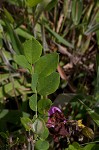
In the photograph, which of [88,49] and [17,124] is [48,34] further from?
[17,124]

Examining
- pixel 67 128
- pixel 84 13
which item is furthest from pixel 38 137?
pixel 84 13

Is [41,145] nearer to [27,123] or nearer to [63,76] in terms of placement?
[27,123]

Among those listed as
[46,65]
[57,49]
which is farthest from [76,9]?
Answer: [46,65]

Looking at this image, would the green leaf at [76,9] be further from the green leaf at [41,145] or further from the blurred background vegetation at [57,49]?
the green leaf at [41,145]

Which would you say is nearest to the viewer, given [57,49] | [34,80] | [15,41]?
[34,80]

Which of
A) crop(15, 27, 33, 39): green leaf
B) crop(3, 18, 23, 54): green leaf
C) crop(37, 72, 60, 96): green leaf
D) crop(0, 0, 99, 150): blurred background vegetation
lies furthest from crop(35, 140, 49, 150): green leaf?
crop(15, 27, 33, 39): green leaf

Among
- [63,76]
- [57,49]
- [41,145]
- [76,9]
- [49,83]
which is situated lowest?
[41,145]
